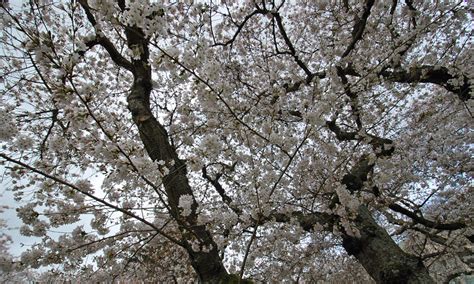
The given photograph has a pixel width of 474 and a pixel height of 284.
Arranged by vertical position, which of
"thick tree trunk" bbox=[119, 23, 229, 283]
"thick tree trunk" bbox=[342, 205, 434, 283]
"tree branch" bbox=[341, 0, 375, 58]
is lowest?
"thick tree trunk" bbox=[342, 205, 434, 283]

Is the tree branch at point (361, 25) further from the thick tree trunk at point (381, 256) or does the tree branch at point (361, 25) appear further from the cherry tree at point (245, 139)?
the thick tree trunk at point (381, 256)

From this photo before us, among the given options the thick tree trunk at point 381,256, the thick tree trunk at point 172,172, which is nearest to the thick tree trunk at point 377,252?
the thick tree trunk at point 381,256

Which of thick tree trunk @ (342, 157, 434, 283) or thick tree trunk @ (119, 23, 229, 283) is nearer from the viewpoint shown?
thick tree trunk @ (119, 23, 229, 283)

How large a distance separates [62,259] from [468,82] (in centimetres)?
465

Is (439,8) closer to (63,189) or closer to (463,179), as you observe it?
(463,179)

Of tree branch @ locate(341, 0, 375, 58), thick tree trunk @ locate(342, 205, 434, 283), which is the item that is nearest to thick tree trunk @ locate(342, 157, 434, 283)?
thick tree trunk @ locate(342, 205, 434, 283)

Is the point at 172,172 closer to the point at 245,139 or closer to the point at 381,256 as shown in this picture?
the point at 245,139

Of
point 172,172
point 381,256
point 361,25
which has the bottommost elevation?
point 381,256

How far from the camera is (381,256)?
3.95 m

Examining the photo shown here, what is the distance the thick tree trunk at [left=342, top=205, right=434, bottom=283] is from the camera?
3627 millimetres

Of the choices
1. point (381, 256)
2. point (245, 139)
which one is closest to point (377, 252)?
point (381, 256)

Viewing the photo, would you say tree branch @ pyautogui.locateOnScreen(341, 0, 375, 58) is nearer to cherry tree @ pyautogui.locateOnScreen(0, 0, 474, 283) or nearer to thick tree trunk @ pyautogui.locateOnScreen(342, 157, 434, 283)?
cherry tree @ pyautogui.locateOnScreen(0, 0, 474, 283)

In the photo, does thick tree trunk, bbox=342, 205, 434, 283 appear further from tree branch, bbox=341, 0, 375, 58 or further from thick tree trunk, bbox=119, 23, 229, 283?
tree branch, bbox=341, 0, 375, 58

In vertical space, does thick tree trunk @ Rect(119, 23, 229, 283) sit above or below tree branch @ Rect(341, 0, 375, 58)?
below
